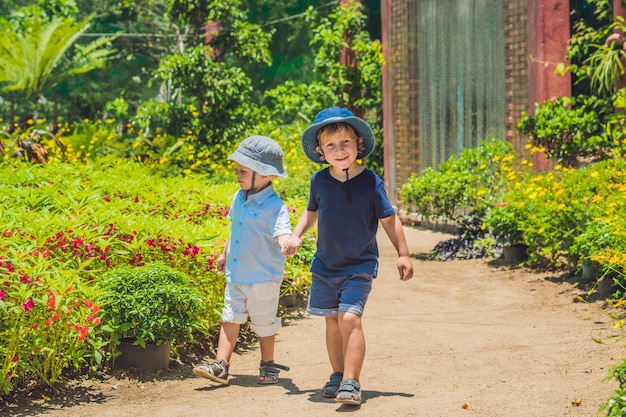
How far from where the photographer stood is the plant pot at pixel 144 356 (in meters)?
5.55

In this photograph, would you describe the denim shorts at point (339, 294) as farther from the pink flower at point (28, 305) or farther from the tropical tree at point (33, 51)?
the tropical tree at point (33, 51)

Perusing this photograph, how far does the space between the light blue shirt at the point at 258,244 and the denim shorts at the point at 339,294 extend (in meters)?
0.38

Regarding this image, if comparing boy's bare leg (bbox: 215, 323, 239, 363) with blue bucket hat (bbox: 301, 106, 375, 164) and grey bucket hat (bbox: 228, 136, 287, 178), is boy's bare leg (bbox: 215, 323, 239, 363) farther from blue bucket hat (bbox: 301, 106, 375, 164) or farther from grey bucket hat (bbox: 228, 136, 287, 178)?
blue bucket hat (bbox: 301, 106, 375, 164)

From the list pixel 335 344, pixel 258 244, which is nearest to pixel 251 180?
pixel 258 244

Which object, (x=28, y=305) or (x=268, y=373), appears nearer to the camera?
(x=28, y=305)

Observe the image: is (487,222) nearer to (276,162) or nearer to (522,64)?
(522,64)

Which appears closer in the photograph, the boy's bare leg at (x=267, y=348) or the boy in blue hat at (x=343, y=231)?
the boy in blue hat at (x=343, y=231)

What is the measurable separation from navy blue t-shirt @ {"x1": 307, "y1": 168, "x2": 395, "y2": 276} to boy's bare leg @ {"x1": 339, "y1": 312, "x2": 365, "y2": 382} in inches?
10.3

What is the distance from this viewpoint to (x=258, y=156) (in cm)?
549

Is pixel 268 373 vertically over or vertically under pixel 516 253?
under

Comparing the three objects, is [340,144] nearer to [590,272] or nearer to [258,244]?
[258,244]

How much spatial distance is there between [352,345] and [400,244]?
23.0 inches

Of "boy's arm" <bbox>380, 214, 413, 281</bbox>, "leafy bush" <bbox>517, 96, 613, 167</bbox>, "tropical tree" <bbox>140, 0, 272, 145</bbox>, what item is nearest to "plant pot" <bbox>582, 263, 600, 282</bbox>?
"leafy bush" <bbox>517, 96, 613, 167</bbox>

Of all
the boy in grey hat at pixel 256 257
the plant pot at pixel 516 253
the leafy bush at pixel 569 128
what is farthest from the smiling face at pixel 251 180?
the leafy bush at pixel 569 128
